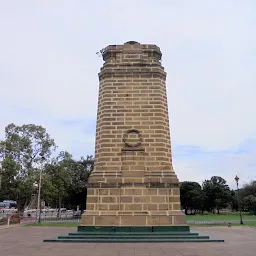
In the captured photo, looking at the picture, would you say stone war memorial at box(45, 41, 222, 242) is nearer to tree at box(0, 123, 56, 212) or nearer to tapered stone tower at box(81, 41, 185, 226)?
tapered stone tower at box(81, 41, 185, 226)

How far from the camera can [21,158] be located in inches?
1335

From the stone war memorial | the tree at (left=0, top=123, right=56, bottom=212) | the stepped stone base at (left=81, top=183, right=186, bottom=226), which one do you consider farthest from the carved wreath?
the tree at (left=0, top=123, right=56, bottom=212)

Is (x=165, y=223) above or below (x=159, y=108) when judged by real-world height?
below

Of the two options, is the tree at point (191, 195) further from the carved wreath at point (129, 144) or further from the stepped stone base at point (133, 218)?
the stepped stone base at point (133, 218)

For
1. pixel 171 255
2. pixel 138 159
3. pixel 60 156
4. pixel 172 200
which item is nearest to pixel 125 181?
pixel 138 159

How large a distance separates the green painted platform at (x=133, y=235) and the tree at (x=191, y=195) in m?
49.9

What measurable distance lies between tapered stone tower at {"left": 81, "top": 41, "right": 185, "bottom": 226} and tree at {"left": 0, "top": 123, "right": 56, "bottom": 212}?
22.7 metres

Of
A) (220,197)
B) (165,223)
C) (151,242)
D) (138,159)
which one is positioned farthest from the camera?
(220,197)

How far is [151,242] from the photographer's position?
31.9 feet

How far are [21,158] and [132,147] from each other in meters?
25.2

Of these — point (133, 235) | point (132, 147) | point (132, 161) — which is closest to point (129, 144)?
point (132, 147)

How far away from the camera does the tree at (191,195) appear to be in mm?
58656

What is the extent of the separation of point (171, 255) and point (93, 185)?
4541 mm

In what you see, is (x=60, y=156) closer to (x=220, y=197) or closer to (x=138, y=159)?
(x=138, y=159)
